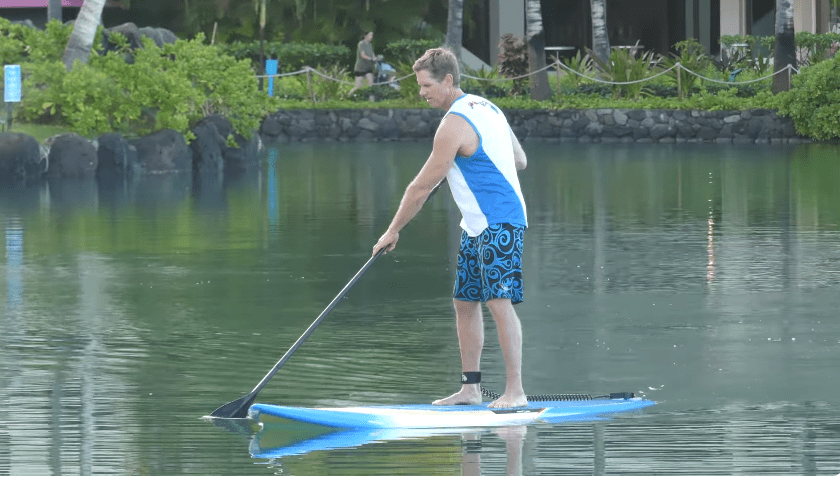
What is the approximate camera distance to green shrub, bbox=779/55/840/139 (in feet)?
89.9

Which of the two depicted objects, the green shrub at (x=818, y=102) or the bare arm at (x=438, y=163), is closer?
the bare arm at (x=438, y=163)

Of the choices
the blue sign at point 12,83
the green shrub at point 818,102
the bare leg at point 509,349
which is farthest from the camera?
the green shrub at point 818,102

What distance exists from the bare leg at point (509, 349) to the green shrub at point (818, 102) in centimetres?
2039

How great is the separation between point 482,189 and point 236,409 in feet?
4.59

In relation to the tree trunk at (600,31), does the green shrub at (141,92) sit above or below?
below

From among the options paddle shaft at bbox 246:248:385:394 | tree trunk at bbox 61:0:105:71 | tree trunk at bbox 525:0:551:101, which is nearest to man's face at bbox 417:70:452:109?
paddle shaft at bbox 246:248:385:394

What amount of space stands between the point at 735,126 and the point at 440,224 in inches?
525

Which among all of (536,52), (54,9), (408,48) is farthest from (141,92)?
(408,48)

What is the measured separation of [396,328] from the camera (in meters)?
10.4

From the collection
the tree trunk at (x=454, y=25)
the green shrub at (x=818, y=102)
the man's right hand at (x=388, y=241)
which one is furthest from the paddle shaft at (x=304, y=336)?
the tree trunk at (x=454, y=25)

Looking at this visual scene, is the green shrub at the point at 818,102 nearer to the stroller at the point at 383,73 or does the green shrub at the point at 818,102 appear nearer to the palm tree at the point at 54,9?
the stroller at the point at 383,73

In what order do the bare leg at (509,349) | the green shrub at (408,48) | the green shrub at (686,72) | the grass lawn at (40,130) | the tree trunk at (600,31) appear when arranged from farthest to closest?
the green shrub at (408,48) < the tree trunk at (600,31) < the green shrub at (686,72) < the grass lawn at (40,130) < the bare leg at (509,349)

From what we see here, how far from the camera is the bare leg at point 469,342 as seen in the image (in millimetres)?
7980

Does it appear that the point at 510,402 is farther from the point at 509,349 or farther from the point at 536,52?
the point at 536,52
